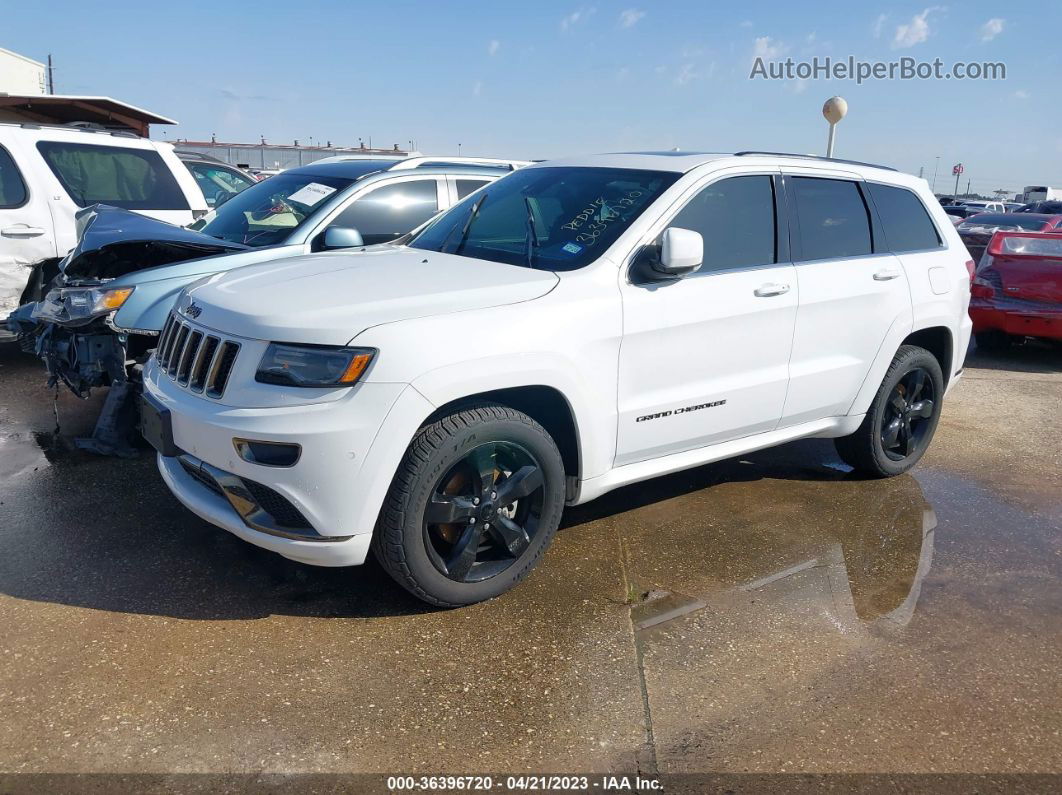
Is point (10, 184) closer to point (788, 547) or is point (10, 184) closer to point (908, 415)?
point (788, 547)

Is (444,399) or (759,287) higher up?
(759,287)

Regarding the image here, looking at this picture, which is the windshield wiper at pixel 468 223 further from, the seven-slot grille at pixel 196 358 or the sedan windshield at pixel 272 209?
the sedan windshield at pixel 272 209

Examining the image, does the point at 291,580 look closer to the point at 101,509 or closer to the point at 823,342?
the point at 101,509

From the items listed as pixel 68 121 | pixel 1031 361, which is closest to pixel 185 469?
pixel 1031 361

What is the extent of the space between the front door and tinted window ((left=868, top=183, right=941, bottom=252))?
0.93 metres

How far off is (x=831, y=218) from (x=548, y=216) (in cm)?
156

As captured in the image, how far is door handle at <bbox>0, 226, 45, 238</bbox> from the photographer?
6.67 metres

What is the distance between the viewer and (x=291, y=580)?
3654 millimetres

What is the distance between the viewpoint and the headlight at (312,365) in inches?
117

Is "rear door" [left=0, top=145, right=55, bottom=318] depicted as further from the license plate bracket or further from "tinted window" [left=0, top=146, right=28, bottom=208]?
the license plate bracket

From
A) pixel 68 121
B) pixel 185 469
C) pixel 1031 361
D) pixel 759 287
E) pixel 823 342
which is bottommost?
pixel 1031 361

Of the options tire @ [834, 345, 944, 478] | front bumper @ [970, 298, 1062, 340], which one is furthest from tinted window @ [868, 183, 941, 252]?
front bumper @ [970, 298, 1062, 340]

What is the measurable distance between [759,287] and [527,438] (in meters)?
1.46

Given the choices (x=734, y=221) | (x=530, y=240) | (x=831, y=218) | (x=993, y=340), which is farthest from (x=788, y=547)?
(x=993, y=340)
